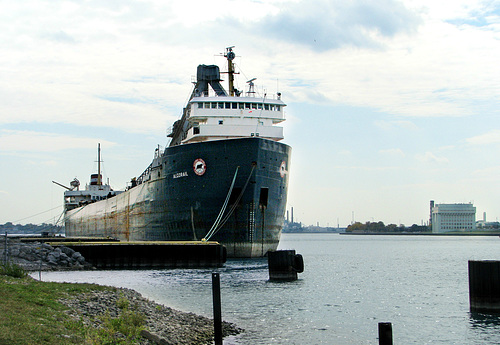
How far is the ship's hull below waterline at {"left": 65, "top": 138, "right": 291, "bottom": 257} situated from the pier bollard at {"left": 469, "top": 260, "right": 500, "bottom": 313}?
15950 millimetres

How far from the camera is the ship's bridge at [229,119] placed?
3466cm

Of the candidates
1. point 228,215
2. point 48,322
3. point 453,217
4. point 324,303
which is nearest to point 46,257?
point 228,215

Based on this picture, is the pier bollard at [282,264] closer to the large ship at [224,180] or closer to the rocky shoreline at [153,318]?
the large ship at [224,180]

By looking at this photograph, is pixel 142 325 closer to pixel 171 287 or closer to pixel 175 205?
pixel 171 287

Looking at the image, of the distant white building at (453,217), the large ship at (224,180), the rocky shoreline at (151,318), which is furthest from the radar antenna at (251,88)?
the distant white building at (453,217)

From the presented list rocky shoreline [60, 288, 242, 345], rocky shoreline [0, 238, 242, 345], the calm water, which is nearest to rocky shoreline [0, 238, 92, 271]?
the calm water

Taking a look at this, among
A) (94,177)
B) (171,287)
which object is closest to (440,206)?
(94,177)

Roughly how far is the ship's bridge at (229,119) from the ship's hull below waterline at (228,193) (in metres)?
2.10

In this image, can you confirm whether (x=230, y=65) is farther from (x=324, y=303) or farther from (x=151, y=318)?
(x=151, y=318)

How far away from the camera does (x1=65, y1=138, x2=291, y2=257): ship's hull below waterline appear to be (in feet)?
100

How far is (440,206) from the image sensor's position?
190m

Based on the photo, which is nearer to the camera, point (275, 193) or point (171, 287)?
point (171, 287)

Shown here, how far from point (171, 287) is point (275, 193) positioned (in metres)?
11.8

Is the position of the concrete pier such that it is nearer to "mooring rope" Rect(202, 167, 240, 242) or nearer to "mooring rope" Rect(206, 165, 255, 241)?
"mooring rope" Rect(202, 167, 240, 242)
